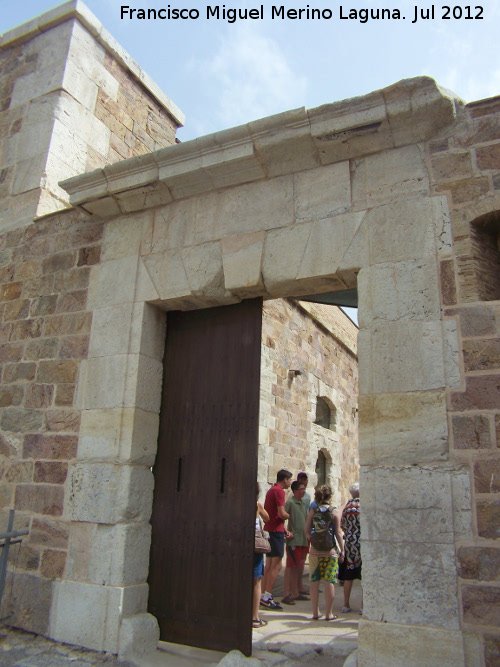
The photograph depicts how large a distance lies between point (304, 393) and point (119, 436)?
5263 millimetres

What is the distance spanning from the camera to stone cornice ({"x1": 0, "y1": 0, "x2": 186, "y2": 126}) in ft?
17.4

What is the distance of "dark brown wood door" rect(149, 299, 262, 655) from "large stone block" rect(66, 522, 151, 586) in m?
0.13

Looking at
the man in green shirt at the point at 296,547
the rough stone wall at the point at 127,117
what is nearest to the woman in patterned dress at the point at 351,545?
the man in green shirt at the point at 296,547

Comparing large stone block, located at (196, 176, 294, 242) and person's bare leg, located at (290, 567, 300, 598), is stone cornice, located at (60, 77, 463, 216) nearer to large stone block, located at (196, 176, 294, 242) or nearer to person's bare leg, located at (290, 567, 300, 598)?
large stone block, located at (196, 176, 294, 242)

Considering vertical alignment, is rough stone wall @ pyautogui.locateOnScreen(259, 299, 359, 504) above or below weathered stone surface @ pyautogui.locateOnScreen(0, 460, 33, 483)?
above

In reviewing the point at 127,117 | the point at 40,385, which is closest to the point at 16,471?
the point at 40,385

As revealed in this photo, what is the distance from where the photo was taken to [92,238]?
4.35 meters

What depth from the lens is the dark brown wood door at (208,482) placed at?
11.1 ft

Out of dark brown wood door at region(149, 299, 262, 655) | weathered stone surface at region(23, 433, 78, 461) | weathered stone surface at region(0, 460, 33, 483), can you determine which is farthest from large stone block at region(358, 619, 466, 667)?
weathered stone surface at region(0, 460, 33, 483)

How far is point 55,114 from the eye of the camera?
197 inches

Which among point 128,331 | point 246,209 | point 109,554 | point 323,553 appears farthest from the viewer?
point 323,553

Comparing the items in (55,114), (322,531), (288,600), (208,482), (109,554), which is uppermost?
(55,114)

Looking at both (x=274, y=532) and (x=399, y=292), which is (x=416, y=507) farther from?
(x=274, y=532)

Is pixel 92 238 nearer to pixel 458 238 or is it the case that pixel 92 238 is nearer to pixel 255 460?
pixel 255 460
